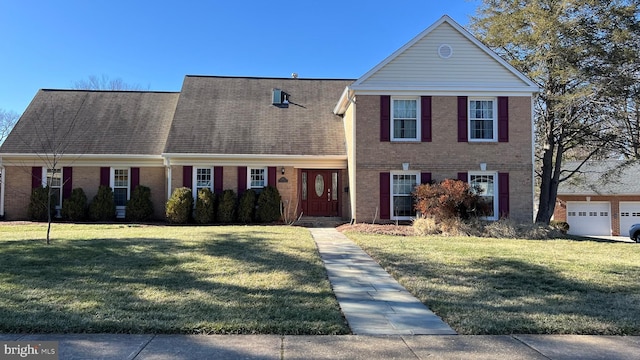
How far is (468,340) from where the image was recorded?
4523 millimetres

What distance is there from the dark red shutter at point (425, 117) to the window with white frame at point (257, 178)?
636cm

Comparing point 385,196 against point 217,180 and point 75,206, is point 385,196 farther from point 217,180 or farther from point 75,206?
point 75,206

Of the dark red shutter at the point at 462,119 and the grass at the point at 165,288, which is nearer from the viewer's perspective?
the grass at the point at 165,288

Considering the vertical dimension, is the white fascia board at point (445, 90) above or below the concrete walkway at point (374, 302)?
above

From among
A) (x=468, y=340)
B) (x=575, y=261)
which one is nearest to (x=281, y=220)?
(x=575, y=261)

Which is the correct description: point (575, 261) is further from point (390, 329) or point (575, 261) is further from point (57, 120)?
point (57, 120)

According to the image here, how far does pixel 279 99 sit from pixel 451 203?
9.99 m

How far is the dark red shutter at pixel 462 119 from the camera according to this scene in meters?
16.2

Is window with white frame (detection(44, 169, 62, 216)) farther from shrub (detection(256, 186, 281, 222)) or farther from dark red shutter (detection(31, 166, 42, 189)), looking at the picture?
shrub (detection(256, 186, 281, 222))

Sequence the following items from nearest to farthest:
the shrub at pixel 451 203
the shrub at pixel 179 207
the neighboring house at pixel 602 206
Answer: the shrub at pixel 451 203, the shrub at pixel 179 207, the neighboring house at pixel 602 206

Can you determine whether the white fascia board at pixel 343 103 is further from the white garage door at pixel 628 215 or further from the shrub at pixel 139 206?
the white garage door at pixel 628 215

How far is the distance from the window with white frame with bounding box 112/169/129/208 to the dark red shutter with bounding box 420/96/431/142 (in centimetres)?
1201

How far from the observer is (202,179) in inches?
686

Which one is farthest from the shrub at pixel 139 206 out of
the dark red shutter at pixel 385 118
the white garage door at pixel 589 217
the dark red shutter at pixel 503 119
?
the white garage door at pixel 589 217
